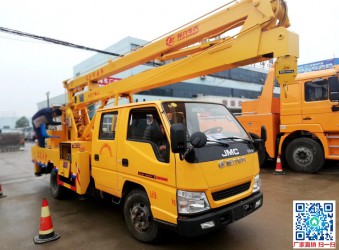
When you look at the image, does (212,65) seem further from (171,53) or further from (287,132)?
(287,132)

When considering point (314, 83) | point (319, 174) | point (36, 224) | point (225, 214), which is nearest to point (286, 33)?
point (225, 214)

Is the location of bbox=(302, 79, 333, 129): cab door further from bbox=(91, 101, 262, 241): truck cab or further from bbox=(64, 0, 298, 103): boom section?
bbox=(91, 101, 262, 241): truck cab

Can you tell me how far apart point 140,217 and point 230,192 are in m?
1.28

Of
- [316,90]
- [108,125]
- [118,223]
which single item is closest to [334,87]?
[316,90]

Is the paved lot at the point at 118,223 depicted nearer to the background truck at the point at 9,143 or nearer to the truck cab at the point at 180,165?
the truck cab at the point at 180,165

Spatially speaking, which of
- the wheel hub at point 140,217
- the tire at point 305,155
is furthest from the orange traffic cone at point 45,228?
the tire at point 305,155

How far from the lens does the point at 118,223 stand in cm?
443

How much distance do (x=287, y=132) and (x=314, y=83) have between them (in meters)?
1.59

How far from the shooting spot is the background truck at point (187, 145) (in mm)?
3006

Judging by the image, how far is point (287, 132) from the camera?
7.92m

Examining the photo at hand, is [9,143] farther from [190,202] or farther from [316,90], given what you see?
[190,202]

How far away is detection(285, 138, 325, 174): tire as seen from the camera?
7.44 metres

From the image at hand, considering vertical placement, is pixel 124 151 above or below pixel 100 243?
above

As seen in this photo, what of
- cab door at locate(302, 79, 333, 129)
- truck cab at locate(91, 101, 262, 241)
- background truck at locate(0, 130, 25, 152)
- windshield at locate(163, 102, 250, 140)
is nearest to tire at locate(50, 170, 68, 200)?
truck cab at locate(91, 101, 262, 241)
